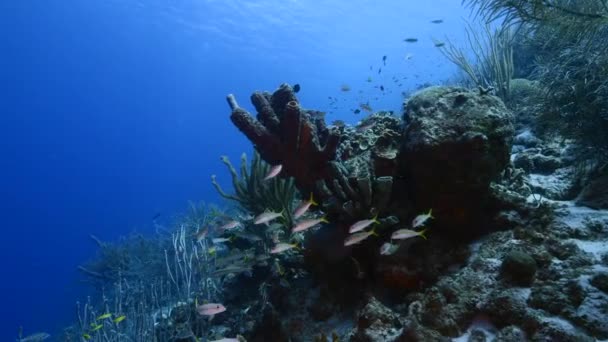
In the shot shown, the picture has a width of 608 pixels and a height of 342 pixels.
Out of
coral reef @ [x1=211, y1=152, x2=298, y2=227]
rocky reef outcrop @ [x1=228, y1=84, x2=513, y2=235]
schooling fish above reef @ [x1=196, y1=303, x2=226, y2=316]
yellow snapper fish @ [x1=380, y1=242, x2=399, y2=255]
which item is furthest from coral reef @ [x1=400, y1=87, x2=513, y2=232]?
schooling fish above reef @ [x1=196, y1=303, x2=226, y2=316]

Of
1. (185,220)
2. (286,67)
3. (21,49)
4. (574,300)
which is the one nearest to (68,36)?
(21,49)

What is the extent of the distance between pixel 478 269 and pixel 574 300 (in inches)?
33.7

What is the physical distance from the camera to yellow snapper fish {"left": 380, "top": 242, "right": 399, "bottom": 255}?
162 inches

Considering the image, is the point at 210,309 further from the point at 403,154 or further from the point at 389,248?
the point at 403,154

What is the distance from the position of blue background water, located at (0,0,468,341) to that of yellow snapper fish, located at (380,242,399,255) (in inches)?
680

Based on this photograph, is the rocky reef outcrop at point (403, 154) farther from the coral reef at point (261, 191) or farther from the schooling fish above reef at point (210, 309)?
the schooling fish above reef at point (210, 309)

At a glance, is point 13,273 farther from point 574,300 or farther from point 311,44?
point 574,300

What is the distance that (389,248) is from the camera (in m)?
4.14

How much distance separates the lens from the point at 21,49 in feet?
219

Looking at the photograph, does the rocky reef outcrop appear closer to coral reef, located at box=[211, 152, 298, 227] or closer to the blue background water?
coral reef, located at box=[211, 152, 298, 227]

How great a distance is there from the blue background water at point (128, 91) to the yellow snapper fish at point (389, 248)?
1726cm

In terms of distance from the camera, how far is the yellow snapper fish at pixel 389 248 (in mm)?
4117

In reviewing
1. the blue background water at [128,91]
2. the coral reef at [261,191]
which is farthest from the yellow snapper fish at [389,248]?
the blue background water at [128,91]

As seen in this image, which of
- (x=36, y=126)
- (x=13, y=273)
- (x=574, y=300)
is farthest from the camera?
(x=36, y=126)
